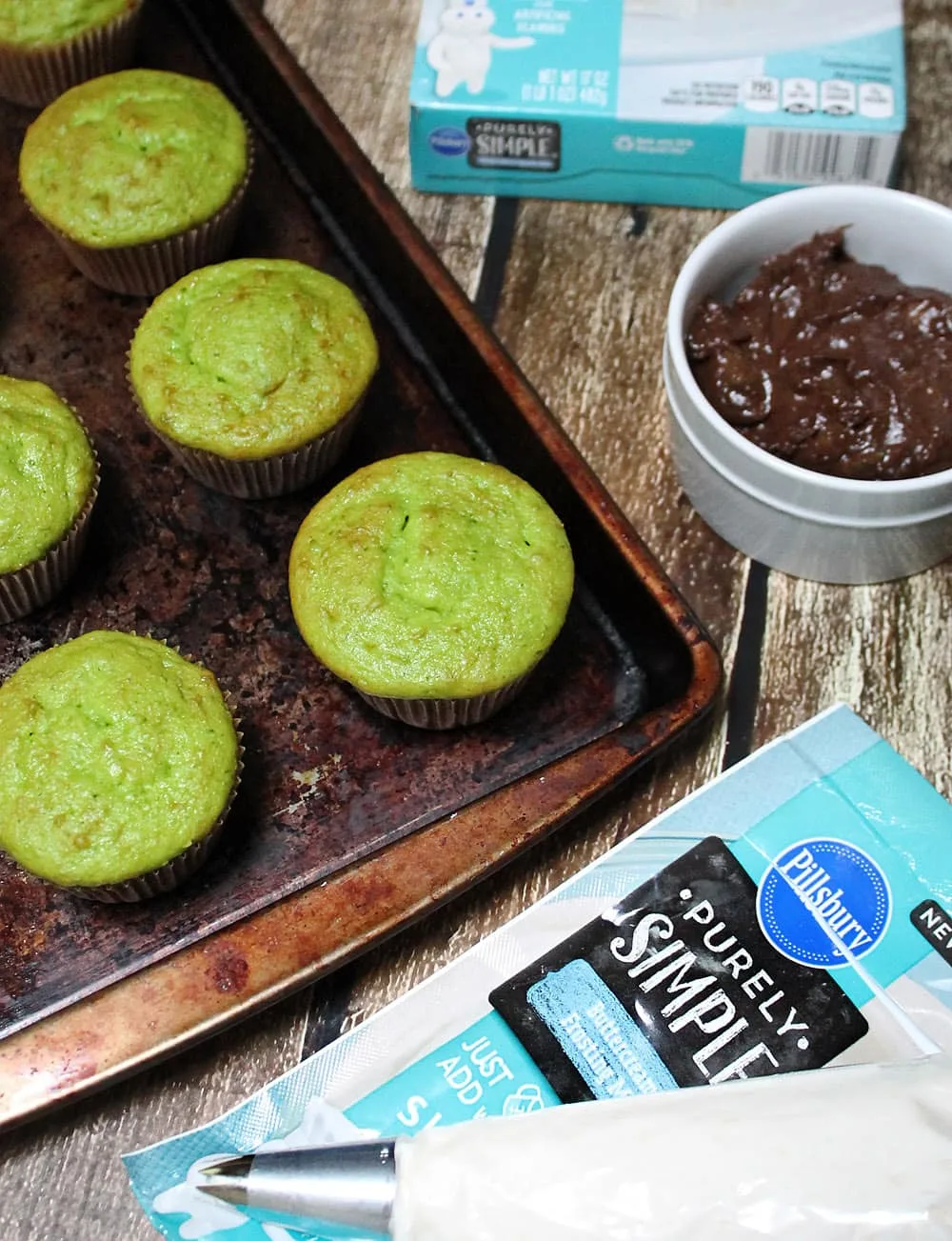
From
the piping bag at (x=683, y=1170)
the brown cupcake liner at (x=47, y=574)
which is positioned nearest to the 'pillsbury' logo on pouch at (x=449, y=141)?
the brown cupcake liner at (x=47, y=574)

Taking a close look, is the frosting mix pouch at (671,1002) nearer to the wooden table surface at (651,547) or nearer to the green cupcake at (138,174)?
the wooden table surface at (651,547)

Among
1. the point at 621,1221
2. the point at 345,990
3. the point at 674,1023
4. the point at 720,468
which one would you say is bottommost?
the point at 345,990

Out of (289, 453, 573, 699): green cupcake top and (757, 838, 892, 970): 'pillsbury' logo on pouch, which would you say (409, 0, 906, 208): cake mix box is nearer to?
(289, 453, 573, 699): green cupcake top

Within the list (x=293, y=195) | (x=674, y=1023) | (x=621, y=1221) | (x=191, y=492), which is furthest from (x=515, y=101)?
(x=621, y=1221)

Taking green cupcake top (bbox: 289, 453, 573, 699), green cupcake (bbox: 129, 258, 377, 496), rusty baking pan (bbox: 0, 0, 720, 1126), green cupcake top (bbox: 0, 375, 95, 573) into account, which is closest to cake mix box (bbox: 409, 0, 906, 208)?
rusty baking pan (bbox: 0, 0, 720, 1126)

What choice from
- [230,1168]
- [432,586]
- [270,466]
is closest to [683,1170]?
[230,1168]

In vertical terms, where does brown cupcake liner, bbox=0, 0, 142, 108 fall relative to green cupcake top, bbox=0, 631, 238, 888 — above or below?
above

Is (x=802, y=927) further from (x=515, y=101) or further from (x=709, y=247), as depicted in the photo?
(x=515, y=101)
